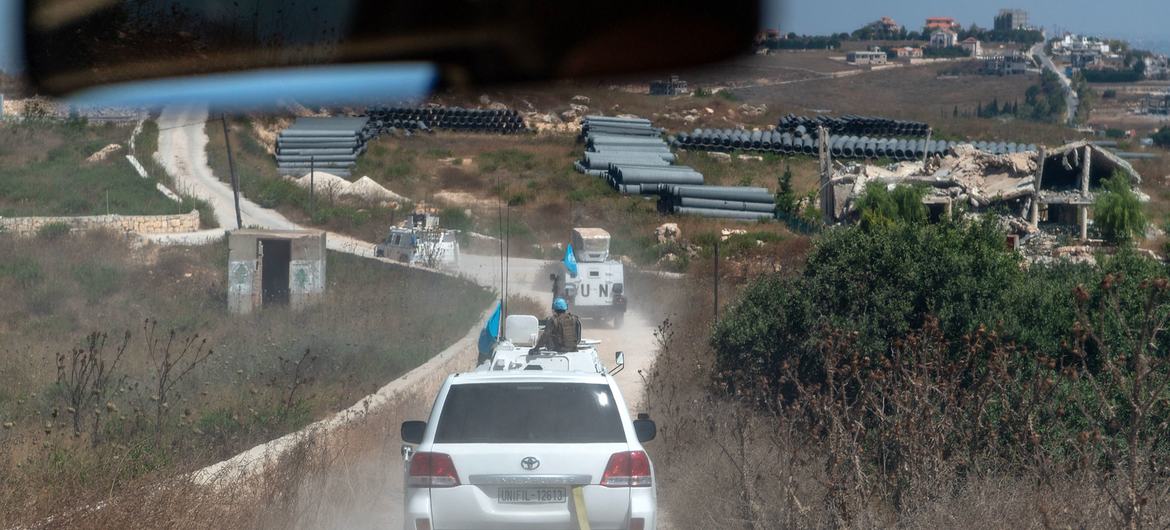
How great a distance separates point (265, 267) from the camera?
2311 cm

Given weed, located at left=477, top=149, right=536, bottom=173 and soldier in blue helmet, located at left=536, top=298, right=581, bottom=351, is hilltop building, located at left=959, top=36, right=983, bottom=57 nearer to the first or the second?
weed, located at left=477, top=149, right=536, bottom=173

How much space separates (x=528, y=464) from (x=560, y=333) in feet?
20.8

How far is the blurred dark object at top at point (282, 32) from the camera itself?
34.6 m

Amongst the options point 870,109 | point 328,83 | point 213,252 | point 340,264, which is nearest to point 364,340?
point 340,264

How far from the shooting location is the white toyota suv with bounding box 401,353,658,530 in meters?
6.57

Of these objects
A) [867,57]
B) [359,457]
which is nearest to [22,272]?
[359,457]

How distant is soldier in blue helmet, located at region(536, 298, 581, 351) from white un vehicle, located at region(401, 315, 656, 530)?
5568 mm

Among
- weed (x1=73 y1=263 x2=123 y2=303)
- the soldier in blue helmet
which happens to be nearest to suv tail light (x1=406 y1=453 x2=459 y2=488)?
the soldier in blue helmet

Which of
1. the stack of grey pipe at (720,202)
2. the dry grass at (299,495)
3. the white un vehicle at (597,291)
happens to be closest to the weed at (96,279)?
the white un vehicle at (597,291)

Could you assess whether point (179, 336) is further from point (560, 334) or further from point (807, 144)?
point (807, 144)

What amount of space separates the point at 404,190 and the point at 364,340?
27559 millimetres

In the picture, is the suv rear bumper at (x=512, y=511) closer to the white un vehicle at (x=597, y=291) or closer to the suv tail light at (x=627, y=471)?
the suv tail light at (x=627, y=471)

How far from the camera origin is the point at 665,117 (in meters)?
64.8

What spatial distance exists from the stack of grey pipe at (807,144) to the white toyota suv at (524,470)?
152 ft
